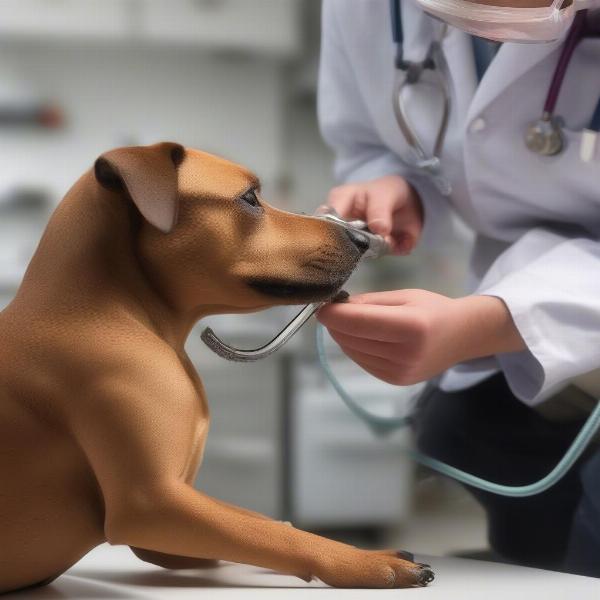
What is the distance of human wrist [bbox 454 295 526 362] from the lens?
67 centimetres

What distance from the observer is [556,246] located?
0.78 meters

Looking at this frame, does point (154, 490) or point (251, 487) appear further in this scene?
point (251, 487)

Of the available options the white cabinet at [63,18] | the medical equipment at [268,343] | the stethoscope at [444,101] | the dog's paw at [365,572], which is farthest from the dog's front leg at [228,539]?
the white cabinet at [63,18]

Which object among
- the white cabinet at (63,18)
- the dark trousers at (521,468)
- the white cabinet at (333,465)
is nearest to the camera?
the dark trousers at (521,468)

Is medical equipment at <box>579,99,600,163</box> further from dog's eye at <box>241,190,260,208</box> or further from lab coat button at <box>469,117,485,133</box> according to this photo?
dog's eye at <box>241,190,260,208</box>

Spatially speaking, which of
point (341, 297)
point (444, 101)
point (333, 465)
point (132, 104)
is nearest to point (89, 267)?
point (341, 297)

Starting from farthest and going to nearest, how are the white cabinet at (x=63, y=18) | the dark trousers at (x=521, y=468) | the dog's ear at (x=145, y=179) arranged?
the white cabinet at (x=63, y=18) → the dark trousers at (x=521, y=468) → the dog's ear at (x=145, y=179)

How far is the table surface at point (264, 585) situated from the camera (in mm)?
563

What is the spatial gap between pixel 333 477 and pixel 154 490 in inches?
54.7

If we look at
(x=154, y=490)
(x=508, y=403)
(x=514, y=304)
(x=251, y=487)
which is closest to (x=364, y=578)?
(x=154, y=490)

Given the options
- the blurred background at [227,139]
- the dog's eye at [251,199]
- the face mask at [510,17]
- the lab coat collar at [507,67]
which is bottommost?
→ the blurred background at [227,139]

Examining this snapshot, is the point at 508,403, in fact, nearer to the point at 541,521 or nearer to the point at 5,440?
the point at 541,521

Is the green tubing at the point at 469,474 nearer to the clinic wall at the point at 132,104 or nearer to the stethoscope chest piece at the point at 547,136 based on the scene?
the stethoscope chest piece at the point at 547,136

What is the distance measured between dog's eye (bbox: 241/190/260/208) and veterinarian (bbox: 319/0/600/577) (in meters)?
0.09
